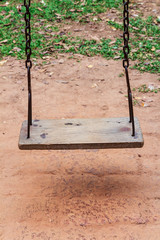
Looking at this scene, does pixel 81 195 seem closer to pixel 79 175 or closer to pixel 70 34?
pixel 79 175

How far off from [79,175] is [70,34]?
411 centimetres

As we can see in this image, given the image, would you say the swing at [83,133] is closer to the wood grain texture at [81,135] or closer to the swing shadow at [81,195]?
the wood grain texture at [81,135]

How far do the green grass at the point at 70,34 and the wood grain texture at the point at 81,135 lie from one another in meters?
2.88

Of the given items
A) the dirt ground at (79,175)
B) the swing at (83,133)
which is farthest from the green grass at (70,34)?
the swing at (83,133)

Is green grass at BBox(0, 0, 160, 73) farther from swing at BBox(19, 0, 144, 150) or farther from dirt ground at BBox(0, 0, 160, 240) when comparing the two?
swing at BBox(19, 0, 144, 150)

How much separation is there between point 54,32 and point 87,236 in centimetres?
503

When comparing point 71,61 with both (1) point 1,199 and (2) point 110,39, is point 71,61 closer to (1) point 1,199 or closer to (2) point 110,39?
(2) point 110,39

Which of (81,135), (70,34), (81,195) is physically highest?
(70,34)

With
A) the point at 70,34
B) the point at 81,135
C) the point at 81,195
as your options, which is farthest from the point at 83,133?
the point at 70,34

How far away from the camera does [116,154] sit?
368 centimetres

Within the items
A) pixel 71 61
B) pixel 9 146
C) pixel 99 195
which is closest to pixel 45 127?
pixel 99 195

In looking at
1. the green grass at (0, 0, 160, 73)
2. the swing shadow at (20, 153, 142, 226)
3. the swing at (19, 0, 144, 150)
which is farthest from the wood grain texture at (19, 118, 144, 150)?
the green grass at (0, 0, 160, 73)

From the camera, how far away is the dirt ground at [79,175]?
2.79 m

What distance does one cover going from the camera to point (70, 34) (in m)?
6.68
